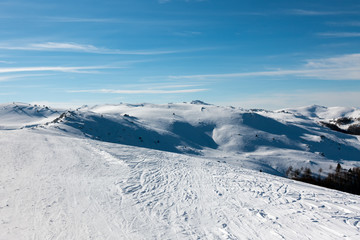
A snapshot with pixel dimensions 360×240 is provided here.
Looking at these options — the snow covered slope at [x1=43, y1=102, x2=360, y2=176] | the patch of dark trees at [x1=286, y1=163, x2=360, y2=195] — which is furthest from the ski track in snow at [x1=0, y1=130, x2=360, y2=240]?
the patch of dark trees at [x1=286, y1=163, x2=360, y2=195]

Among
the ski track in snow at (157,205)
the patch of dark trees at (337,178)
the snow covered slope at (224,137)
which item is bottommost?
the patch of dark trees at (337,178)

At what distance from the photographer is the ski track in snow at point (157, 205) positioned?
806 centimetres

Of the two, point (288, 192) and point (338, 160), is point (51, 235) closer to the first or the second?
point (288, 192)

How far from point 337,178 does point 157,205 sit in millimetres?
52307

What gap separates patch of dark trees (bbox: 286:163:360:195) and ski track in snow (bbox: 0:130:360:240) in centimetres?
3960

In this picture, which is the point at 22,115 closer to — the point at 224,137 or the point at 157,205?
the point at 224,137

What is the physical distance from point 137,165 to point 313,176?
151ft

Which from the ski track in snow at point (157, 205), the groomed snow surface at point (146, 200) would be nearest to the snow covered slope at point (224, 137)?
the groomed snow surface at point (146, 200)

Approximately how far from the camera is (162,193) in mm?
11719

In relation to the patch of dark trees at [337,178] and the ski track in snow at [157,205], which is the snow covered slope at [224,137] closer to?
the patch of dark trees at [337,178]

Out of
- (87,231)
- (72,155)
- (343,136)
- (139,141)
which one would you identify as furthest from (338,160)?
(87,231)

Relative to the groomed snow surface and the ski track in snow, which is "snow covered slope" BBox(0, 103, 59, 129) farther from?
the ski track in snow

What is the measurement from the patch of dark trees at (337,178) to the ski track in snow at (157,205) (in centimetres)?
3960

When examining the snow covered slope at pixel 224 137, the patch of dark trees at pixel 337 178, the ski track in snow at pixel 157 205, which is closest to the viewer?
the ski track in snow at pixel 157 205
